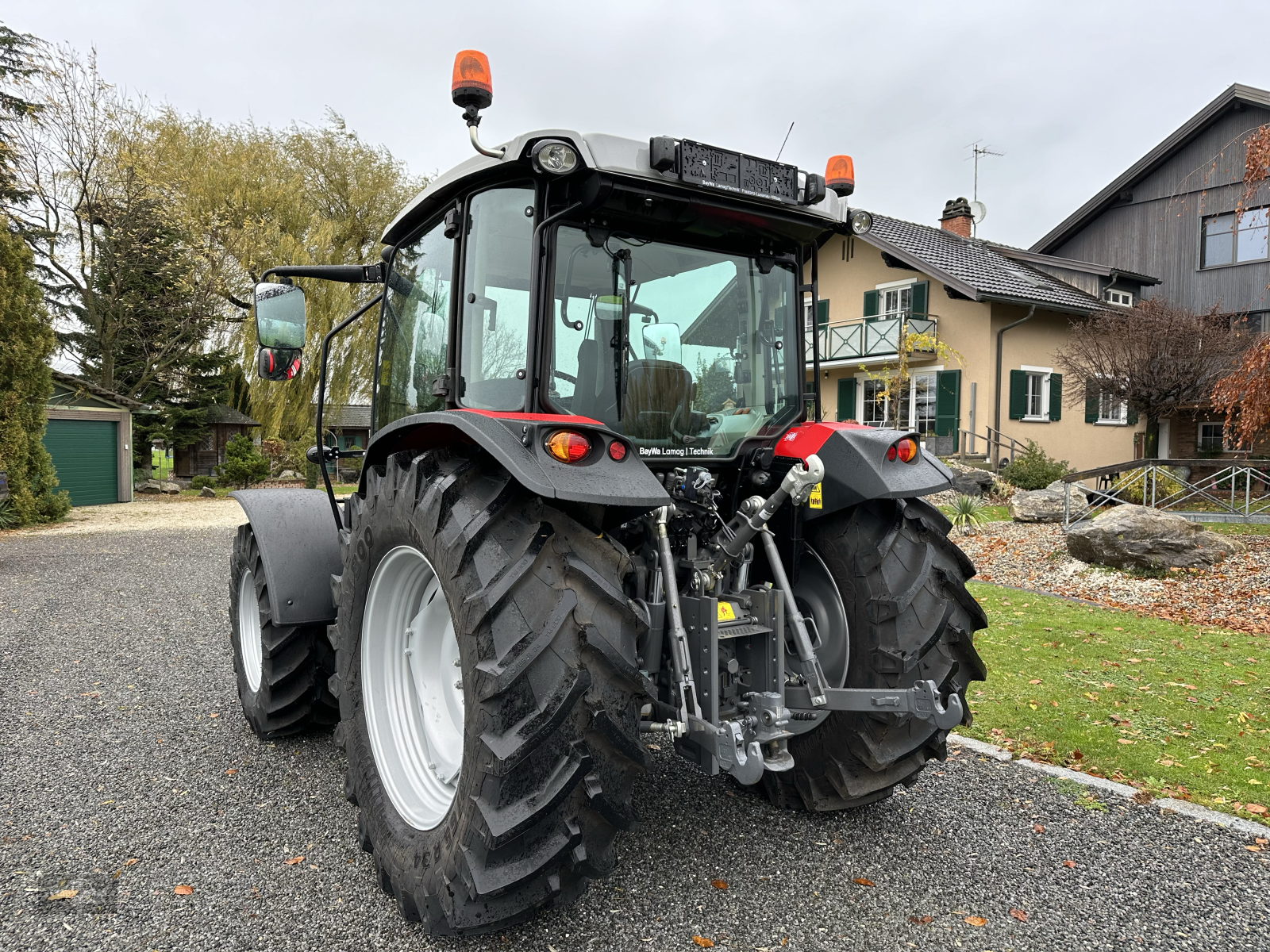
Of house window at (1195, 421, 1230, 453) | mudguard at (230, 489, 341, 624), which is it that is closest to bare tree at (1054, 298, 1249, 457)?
house window at (1195, 421, 1230, 453)

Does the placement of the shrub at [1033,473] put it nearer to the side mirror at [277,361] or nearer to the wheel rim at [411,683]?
the side mirror at [277,361]

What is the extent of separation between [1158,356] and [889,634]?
15875 millimetres

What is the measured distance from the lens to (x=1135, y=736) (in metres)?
4.09

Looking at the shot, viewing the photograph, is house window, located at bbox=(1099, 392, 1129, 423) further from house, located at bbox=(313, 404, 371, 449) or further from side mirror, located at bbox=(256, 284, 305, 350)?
house, located at bbox=(313, 404, 371, 449)

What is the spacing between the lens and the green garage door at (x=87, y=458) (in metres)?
17.8

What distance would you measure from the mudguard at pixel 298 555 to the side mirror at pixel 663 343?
184cm

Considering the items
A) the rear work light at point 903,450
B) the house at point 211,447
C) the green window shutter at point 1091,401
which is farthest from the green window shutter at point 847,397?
the rear work light at point 903,450

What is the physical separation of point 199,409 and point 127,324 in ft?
9.96

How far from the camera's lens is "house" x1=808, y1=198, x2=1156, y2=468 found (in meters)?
18.9

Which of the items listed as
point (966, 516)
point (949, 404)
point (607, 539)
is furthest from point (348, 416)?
point (607, 539)

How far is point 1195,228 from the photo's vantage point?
20562mm

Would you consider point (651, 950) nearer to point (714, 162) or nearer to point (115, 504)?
point (714, 162)

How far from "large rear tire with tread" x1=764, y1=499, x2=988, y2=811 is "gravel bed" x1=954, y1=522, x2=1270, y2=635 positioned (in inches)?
211

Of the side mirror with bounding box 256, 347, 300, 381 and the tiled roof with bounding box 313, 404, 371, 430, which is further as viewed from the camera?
the tiled roof with bounding box 313, 404, 371, 430
